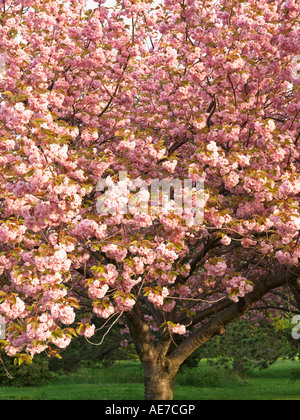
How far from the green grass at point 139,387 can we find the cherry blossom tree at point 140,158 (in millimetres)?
7845

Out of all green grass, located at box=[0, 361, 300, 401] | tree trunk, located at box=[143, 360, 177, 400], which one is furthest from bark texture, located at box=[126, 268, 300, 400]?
green grass, located at box=[0, 361, 300, 401]

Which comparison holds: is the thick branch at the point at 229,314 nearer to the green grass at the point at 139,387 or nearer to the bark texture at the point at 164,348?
the bark texture at the point at 164,348

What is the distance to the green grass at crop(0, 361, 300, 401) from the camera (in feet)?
55.0

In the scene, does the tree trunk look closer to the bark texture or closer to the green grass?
the bark texture

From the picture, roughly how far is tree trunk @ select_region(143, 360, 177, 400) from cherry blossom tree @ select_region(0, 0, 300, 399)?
28 millimetres

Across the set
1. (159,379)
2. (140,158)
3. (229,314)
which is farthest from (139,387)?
(140,158)

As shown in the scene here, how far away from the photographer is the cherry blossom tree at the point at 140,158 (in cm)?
620

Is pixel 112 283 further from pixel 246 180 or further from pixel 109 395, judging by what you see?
pixel 109 395

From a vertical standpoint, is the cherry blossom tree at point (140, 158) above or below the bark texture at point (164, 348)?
above

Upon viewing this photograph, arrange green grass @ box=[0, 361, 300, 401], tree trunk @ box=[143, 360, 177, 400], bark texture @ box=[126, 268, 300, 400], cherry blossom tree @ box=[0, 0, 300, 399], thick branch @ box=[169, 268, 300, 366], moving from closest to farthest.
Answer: cherry blossom tree @ box=[0, 0, 300, 399] → thick branch @ box=[169, 268, 300, 366] → bark texture @ box=[126, 268, 300, 400] → tree trunk @ box=[143, 360, 177, 400] → green grass @ box=[0, 361, 300, 401]

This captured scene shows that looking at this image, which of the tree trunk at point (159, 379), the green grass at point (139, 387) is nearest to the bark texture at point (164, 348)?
the tree trunk at point (159, 379)

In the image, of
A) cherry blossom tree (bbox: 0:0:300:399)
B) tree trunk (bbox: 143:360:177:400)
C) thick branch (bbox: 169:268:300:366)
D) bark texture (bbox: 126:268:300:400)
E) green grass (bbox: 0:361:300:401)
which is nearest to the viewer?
cherry blossom tree (bbox: 0:0:300:399)

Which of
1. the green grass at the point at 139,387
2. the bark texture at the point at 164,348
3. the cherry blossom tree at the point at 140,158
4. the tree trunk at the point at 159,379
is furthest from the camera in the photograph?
the green grass at the point at 139,387

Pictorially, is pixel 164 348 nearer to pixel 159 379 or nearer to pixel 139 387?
pixel 159 379
